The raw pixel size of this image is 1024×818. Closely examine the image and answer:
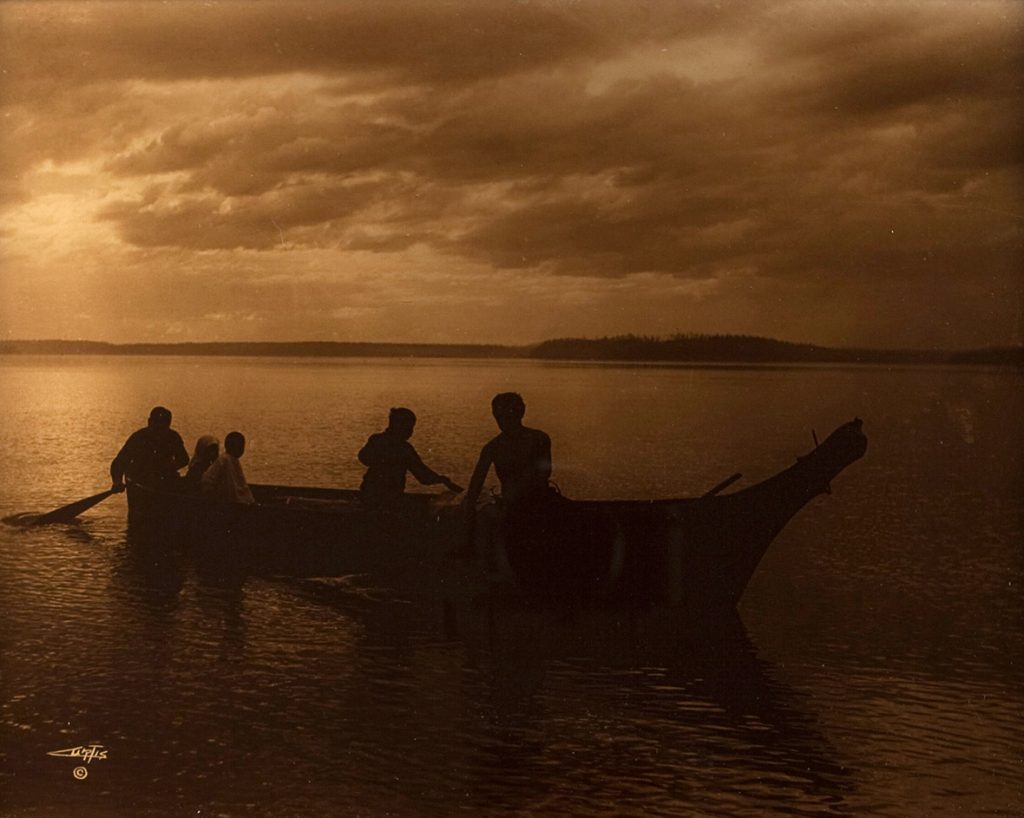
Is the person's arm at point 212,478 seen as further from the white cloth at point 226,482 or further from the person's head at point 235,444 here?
the person's head at point 235,444

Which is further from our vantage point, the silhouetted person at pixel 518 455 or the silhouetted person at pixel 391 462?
the silhouetted person at pixel 391 462

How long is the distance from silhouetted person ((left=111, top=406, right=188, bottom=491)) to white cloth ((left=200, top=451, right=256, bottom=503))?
1339 mm

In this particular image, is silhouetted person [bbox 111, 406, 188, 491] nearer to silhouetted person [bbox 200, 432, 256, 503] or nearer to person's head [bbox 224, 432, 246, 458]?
silhouetted person [bbox 200, 432, 256, 503]

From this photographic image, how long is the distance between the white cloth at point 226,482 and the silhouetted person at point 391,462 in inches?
89.9

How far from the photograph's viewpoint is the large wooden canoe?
11.4m

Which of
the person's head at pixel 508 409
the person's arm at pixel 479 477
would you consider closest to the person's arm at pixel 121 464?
the person's arm at pixel 479 477

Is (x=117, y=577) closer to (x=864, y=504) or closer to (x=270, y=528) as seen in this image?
(x=270, y=528)

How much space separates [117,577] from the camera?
61.6 feet

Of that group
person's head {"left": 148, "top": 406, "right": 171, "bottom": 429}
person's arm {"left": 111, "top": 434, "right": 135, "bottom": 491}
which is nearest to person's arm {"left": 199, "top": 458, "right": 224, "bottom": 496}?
person's head {"left": 148, "top": 406, "right": 171, "bottom": 429}

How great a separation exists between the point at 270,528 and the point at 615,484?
18.4m

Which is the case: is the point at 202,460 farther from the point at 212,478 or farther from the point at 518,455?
the point at 518,455

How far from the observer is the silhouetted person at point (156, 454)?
19.9 m
